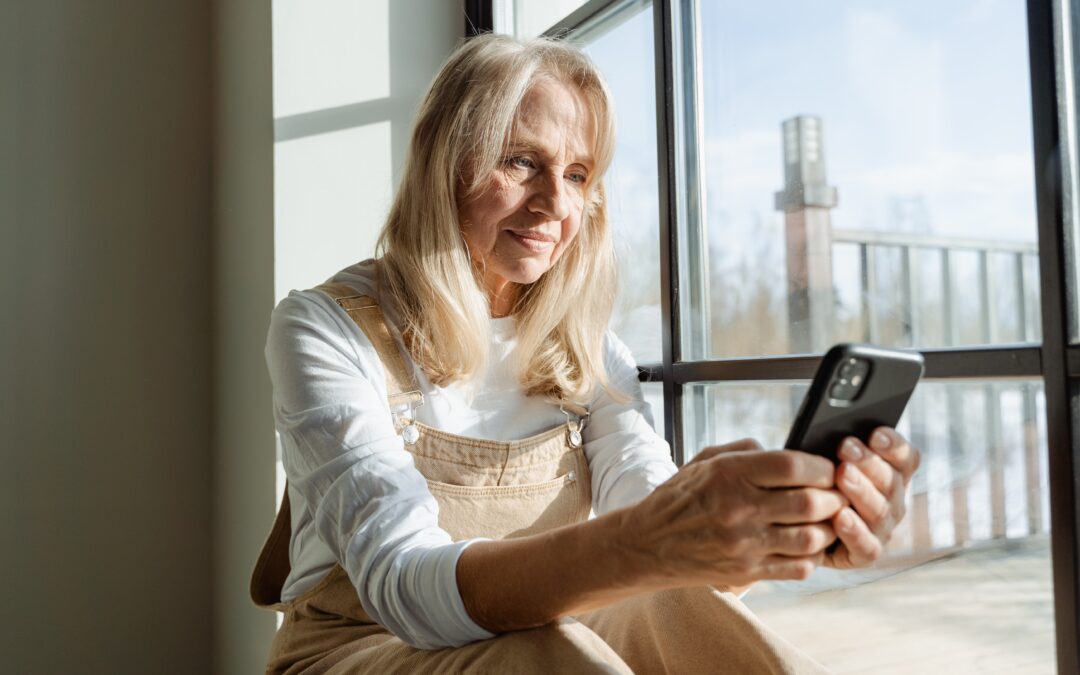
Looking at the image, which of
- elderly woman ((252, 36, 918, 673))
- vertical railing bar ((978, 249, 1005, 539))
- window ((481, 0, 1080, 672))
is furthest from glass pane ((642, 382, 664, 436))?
vertical railing bar ((978, 249, 1005, 539))

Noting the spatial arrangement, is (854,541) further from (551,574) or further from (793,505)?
(551,574)

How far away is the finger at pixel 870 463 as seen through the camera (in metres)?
0.72

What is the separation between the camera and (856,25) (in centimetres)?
116

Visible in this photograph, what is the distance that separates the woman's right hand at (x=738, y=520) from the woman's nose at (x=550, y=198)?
529 mm

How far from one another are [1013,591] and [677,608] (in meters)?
0.34

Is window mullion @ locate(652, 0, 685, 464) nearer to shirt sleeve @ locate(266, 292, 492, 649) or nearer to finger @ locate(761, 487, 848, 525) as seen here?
shirt sleeve @ locate(266, 292, 492, 649)

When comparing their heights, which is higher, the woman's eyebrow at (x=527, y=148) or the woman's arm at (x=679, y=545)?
the woman's eyebrow at (x=527, y=148)

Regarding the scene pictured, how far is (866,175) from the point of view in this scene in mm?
1142

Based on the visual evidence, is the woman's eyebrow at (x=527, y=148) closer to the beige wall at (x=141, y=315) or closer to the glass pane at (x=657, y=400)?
the glass pane at (x=657, y=400)

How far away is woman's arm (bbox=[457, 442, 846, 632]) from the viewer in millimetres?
695

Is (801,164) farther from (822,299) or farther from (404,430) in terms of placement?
(404,430)

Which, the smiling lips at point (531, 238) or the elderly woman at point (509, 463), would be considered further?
the smiling lips at point (531, 238)

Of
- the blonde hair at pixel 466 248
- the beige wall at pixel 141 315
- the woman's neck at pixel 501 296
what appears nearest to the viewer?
the blonde hair at pixel 466 248

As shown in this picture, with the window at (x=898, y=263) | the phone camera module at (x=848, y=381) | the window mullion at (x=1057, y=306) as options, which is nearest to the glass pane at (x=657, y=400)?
the window at (x=898, y=263)
